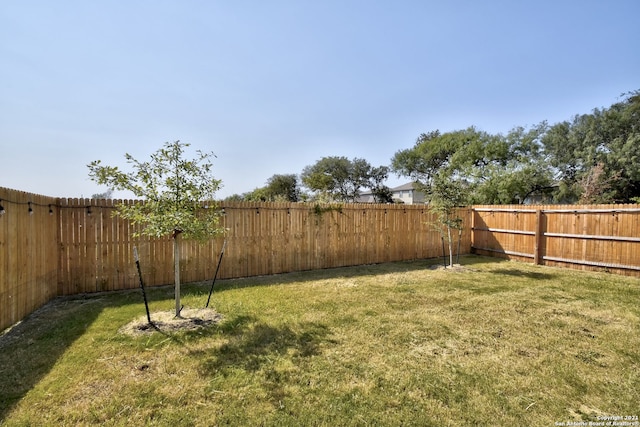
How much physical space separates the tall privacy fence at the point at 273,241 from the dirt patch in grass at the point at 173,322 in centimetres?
137

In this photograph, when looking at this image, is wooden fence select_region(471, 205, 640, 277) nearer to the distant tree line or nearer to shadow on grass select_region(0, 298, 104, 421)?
the distant tree line

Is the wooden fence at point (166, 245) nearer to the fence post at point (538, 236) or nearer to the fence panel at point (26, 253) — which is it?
the fence panel at point (26, 253)

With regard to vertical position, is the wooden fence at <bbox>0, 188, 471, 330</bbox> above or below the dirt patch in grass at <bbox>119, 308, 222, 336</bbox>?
above

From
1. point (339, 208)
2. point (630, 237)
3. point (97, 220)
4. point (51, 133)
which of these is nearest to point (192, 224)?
point (97, 220)

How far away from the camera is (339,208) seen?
7562 mm

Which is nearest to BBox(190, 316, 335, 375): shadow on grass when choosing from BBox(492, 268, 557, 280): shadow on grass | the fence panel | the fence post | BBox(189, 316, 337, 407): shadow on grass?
BBox(189, 316, 337, 407): shadow on grass

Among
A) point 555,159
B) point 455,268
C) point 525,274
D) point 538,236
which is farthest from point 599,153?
point 455,268

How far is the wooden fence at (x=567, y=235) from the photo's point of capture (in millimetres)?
6645

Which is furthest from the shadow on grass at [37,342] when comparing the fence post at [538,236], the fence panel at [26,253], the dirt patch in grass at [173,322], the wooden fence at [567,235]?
the wooden fence at [567,235]

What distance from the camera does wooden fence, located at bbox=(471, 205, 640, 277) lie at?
6645mm

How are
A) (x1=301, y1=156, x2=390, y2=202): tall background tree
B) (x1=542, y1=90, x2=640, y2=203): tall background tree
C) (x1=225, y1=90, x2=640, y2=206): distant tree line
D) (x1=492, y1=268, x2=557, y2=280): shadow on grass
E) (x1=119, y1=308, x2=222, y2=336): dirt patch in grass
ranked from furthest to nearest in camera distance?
(x1=301, y1=156, x2=390, y2=202): tall background tree
(x1=225, y1=90, x2=640, y2=206): distant tree line
(x1=542, y1=90, x2=640, y2=203): tall background tree
(x1=492, y1=268, x2=557, y2=280): shadow on grass
(x1=119, y1=308, x2=222, y2=336): dirt patch in grass

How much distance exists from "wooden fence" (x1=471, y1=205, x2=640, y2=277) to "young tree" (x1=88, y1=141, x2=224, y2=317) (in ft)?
28.7

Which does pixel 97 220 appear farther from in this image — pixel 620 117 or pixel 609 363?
pixel 620 117

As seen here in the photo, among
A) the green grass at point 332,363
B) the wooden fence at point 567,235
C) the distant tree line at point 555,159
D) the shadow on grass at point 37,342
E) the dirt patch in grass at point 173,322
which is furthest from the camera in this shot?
the distant tree line at point 555,159
